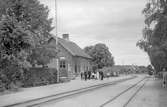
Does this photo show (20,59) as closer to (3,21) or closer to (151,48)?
(3,21)

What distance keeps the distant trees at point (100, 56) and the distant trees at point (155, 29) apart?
7392 cm

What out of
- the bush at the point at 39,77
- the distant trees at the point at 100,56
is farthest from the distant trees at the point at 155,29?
the distant trees at the point at 100,56

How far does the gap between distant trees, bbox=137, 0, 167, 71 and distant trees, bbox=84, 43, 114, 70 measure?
73.9 m

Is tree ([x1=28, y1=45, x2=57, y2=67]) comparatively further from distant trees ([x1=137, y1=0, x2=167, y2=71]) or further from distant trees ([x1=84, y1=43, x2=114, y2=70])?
distant trees ([x1=84, y1=43, x2=114, y2=70])

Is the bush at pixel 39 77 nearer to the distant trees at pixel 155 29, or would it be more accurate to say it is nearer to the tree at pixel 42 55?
the tree at pixel 42 55

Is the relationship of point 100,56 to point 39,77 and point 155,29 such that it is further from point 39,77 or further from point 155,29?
point 155,29

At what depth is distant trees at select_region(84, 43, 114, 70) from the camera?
4350 inches

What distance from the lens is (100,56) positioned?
11188cm

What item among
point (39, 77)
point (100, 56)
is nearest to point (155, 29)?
point (39, 77)

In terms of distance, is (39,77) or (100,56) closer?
(39,77)

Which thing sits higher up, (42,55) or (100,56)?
(100,56)

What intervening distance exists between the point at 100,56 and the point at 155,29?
80.8m

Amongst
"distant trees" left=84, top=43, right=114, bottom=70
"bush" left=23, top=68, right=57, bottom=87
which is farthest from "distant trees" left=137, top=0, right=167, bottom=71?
"distant trees" left=84, top=43, right=114, bottom=70

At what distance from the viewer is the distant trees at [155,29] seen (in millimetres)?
29469
